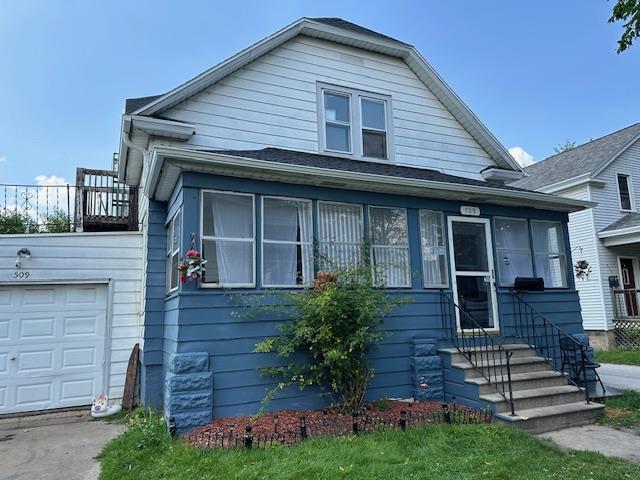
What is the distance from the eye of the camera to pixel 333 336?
5.36 meters

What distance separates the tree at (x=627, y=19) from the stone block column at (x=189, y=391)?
5754 mm

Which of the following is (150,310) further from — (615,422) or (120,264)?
(615,422)

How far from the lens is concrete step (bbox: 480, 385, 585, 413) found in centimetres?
555

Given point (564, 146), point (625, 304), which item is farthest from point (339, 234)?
point (564, 146)

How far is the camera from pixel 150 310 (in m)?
6.69

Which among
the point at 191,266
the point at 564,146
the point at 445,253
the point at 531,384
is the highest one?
the point at 564,146

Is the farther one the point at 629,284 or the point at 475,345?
the point at 629,284

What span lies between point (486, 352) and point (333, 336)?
264cm

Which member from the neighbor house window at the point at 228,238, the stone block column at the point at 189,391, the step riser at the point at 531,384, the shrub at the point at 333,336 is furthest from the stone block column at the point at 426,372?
the stone block column at the point at 189,391

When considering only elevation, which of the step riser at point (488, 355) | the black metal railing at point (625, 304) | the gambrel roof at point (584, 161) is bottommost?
the step riser at point (488, 355)

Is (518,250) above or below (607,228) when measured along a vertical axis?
below

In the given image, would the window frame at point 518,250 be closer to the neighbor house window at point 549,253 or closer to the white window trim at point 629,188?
the neighbor house window at point 549,253

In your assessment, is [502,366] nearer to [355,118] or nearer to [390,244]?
[390,244]

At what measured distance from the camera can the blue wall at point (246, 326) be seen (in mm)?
5285
